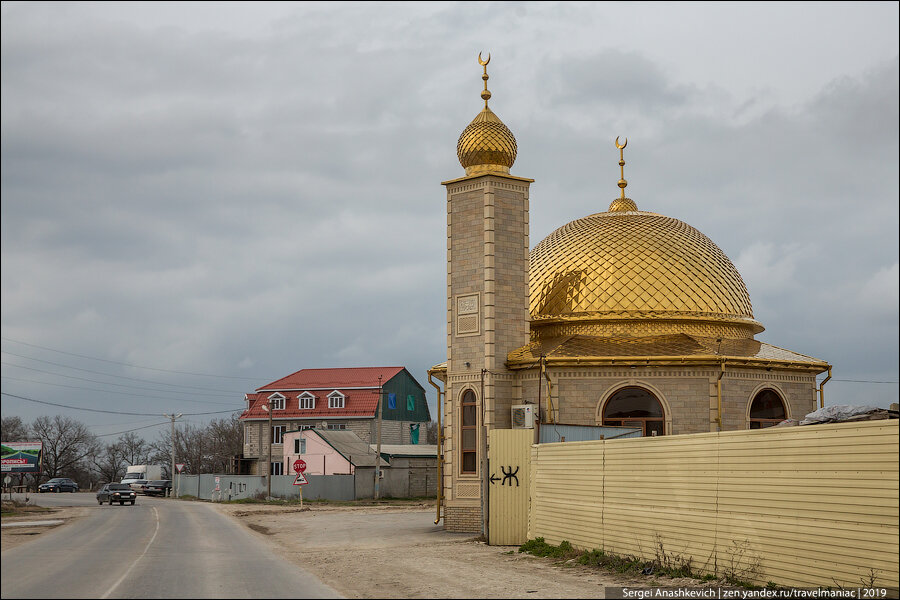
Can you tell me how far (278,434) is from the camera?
5997 centimetres

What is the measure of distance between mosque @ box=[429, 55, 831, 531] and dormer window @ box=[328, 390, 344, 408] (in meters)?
33.8

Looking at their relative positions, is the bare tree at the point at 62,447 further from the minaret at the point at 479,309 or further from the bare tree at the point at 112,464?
the minaret at the point at 479,309

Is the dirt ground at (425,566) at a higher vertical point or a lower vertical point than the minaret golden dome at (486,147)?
lower

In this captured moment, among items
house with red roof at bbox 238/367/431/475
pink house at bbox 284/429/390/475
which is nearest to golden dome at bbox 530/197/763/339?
pink house at bbox 284/429/390/475

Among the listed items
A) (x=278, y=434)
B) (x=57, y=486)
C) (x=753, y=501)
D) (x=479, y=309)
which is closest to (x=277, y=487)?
(x=278, y=434)

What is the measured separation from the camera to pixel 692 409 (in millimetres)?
24422

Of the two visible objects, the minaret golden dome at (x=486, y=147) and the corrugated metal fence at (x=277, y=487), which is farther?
the corrugated metal fence at (x=277, y=487)

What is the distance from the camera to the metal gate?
66.5ft

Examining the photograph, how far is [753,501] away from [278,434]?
49.7 m

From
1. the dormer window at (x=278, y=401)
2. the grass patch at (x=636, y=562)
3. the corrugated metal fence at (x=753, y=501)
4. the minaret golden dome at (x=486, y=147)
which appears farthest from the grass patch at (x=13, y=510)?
the dormer window at (x=278, y=401)

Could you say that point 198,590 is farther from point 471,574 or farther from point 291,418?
point 291,418

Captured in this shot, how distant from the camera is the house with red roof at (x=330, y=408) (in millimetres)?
58250

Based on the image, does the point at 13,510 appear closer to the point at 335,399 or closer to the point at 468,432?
the point at 468,432

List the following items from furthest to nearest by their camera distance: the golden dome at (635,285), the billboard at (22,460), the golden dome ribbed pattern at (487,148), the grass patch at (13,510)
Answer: the billboard at (22,460), the golden dome at (635,285), the golden dome ribbed pattern at (487,148), the grass patch at (13,510)
